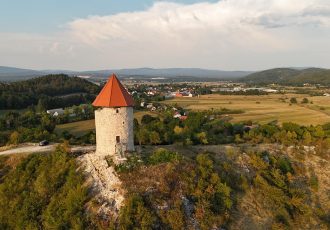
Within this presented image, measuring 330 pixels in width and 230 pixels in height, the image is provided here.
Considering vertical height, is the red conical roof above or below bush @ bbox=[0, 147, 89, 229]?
above

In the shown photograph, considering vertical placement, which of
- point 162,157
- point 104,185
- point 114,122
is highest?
point 114,122

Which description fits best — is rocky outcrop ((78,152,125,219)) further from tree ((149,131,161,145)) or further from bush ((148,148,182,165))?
tree ((149,131,161,145))

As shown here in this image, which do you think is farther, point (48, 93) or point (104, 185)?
point (48, 93)

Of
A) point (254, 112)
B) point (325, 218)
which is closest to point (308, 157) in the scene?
point (325, 218)

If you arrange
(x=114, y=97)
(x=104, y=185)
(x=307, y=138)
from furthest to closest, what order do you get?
1. (x=307, y=138)
2. (x=114, y=97)
3. (x=104, y=185)

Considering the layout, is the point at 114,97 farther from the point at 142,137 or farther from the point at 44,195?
the point at 142,137

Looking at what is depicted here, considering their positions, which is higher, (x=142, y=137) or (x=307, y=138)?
(x=307, y=138)

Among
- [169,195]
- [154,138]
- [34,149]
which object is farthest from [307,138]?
[34,149]

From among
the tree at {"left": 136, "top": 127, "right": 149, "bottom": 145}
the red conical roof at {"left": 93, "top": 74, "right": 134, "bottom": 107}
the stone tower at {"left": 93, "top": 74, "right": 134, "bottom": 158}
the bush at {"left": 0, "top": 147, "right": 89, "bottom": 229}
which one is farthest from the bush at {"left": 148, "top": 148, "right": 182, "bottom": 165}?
the tree at {"left": 136, "top": 127, "right": 149, "bottom": 145}
